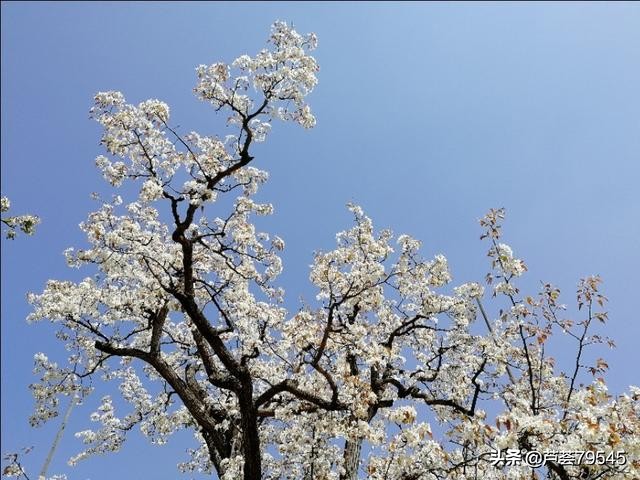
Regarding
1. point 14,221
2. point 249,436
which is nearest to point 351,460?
point 249,436

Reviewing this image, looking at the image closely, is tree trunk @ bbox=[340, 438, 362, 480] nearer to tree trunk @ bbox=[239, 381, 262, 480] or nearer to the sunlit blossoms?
tree trunk @ bbox=[239, 381, 262, 480]

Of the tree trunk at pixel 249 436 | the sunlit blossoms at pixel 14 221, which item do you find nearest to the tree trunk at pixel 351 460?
the tree trunk at pixel 249 436

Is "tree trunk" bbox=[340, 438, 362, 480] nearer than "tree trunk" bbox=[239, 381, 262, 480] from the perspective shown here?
No

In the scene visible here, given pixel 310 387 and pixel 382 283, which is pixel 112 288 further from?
pixel 382 283

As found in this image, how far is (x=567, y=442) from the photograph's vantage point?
7.10m

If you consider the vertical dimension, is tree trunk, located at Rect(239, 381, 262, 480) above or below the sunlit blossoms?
below

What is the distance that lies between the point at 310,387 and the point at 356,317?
284 cm

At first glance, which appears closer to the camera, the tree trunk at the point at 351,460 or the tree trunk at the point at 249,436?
the tree trunk at the point at 249,436

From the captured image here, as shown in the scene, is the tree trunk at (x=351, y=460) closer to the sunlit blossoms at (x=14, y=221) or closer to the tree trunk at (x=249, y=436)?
the tree trunk at (x=249, y=436)

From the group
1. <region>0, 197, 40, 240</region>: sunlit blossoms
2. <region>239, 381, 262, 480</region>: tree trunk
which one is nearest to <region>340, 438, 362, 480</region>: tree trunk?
<region>239, 381, 262, 480</region>: tree trunk

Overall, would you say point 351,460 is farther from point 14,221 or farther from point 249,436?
point 14,221

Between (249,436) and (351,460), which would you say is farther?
(351,460)

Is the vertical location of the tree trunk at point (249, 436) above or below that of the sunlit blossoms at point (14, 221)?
below

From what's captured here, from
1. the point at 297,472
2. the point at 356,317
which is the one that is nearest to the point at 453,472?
the point at 297,472
